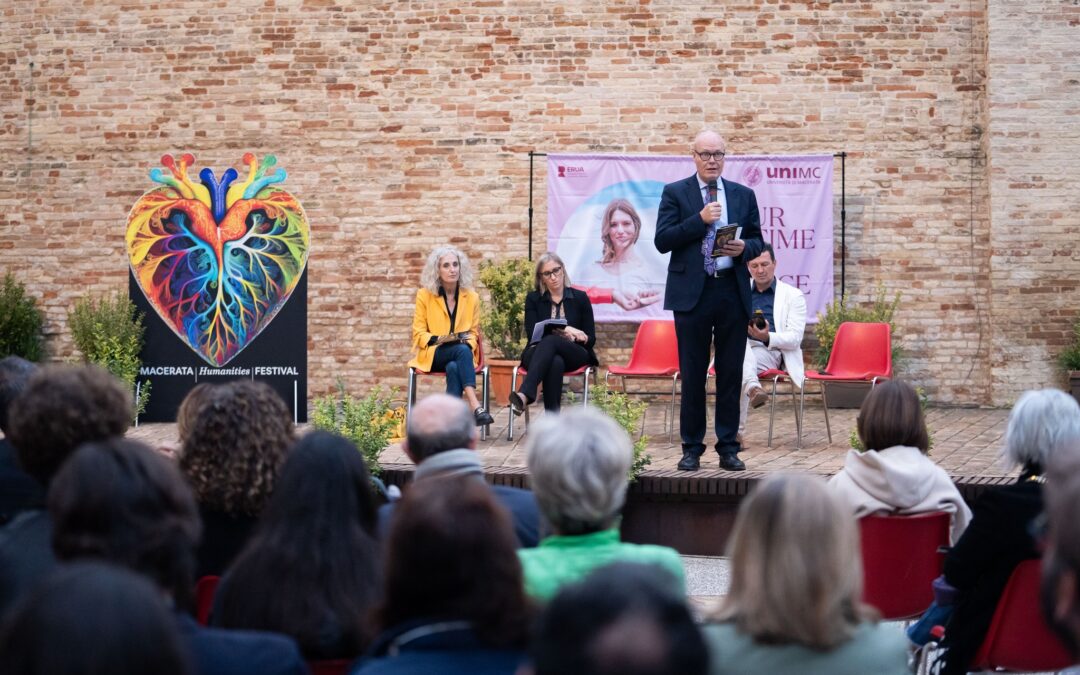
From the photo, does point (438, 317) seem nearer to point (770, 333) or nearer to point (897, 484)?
point (770, 333)

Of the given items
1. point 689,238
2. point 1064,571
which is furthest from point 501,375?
point 1064,571

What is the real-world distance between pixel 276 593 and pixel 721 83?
9.19 metres

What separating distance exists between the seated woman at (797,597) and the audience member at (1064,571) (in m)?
0.41

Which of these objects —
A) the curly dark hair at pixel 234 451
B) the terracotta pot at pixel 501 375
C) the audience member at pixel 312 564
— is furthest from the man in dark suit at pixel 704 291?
the audience member at pixel 312 564

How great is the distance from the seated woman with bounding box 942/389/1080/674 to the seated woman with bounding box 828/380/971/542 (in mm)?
374

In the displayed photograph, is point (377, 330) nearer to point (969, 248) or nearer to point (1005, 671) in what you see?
point (969, 248)

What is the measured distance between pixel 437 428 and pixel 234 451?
486mm

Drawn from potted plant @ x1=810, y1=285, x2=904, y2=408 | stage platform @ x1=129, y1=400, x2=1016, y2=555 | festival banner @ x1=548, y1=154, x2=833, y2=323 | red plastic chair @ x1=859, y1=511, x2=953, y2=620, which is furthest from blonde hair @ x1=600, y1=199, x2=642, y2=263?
red plastic chair @ x1=859, y1=511, x2=953, y2=620

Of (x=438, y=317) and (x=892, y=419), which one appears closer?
(x=892, y=419)

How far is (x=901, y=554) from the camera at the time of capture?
12.3 ft

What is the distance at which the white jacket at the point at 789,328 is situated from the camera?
315 inches

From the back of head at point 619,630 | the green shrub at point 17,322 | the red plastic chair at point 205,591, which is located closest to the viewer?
→ the back of head at point 619,630

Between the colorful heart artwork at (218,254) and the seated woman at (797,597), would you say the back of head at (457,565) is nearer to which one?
the seated woman at (797,597)

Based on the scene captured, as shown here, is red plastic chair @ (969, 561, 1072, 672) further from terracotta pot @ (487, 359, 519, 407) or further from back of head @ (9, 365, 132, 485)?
terracotta pot @ (487, 359, 519, 407)
